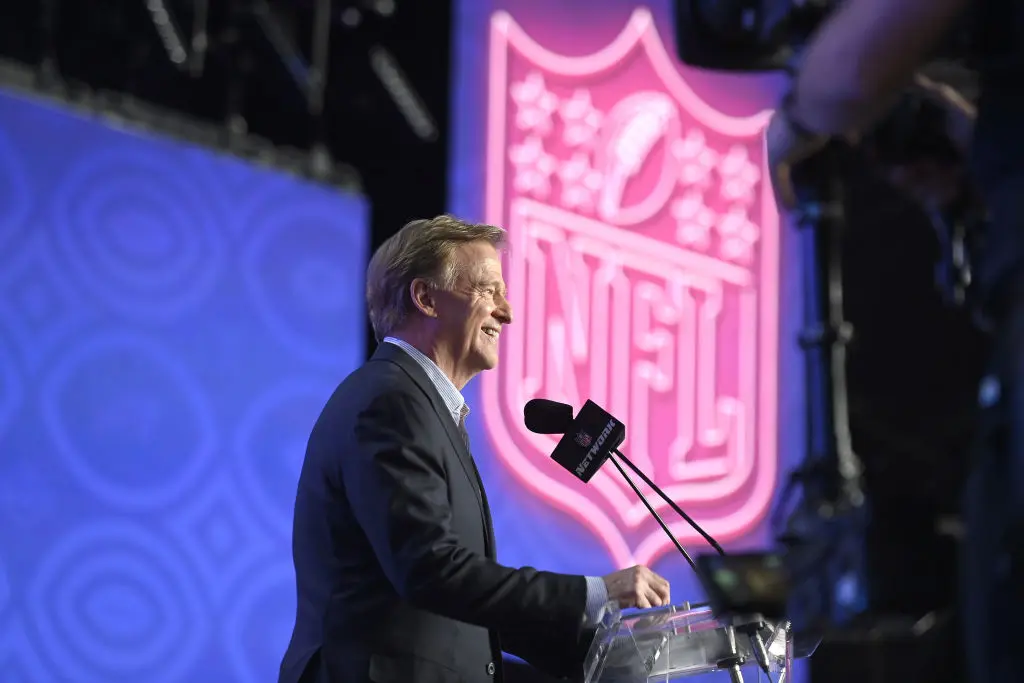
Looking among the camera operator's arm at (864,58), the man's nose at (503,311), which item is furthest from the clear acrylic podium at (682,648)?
the camera operator's arm at (864,58)

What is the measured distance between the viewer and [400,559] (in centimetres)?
163

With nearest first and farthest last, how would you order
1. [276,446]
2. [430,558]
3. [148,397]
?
[430,558] → [148,397] → [276,446]

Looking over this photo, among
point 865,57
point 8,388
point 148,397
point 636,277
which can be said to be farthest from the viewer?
point 636,277

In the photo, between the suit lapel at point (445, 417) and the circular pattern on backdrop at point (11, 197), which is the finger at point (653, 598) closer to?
the suit lapel at point (445, 417)

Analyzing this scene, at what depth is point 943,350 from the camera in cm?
438

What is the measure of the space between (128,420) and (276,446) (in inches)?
19.6

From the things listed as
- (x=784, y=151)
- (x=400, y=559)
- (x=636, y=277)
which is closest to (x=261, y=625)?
(x=636, y=277)

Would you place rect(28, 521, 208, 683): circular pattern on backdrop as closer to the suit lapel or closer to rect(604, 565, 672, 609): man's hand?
the suit lapel

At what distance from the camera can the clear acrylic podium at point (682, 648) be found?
1.63 metres

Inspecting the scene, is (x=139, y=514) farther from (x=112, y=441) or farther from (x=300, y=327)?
(x=300, y=327)

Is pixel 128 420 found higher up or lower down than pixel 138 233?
lower down

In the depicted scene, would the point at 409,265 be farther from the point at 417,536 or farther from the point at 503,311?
the point at 417,536

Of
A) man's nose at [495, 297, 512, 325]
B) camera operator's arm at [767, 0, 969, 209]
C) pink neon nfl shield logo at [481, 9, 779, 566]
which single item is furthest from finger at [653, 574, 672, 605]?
pink neon nfl shield logo at [481, 9, 779, 566]

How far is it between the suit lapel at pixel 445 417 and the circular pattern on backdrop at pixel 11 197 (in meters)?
1.71
